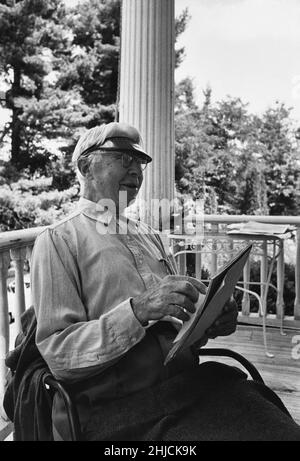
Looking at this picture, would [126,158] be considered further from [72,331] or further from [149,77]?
[149,77]

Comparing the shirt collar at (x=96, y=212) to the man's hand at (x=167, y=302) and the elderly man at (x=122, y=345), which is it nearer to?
the elderly man at (x=122, y=345)

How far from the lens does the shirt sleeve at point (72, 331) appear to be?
95 centimetres

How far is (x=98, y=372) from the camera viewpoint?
0.98 meters

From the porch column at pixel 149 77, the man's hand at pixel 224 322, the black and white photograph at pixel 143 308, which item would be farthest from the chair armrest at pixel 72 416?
the porch column at pixel 149 77

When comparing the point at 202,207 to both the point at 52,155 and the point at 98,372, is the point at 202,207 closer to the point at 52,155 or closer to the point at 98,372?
the point at 52,155

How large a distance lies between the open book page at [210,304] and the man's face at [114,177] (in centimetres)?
39

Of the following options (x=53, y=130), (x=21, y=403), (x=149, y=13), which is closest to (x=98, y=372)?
(x=21, y=403)

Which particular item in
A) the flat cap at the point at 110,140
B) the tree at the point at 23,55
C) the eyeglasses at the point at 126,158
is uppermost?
the tree at the point at 23,55

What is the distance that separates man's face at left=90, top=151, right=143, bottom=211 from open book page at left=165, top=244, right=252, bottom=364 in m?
0.39

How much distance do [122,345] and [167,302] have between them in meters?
0.13

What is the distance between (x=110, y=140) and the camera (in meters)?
1.16

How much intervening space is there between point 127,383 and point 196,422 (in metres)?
0.16

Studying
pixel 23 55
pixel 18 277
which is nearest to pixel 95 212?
pixel 18 277

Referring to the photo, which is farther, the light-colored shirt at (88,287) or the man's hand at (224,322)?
the man's hand at (224,322)
